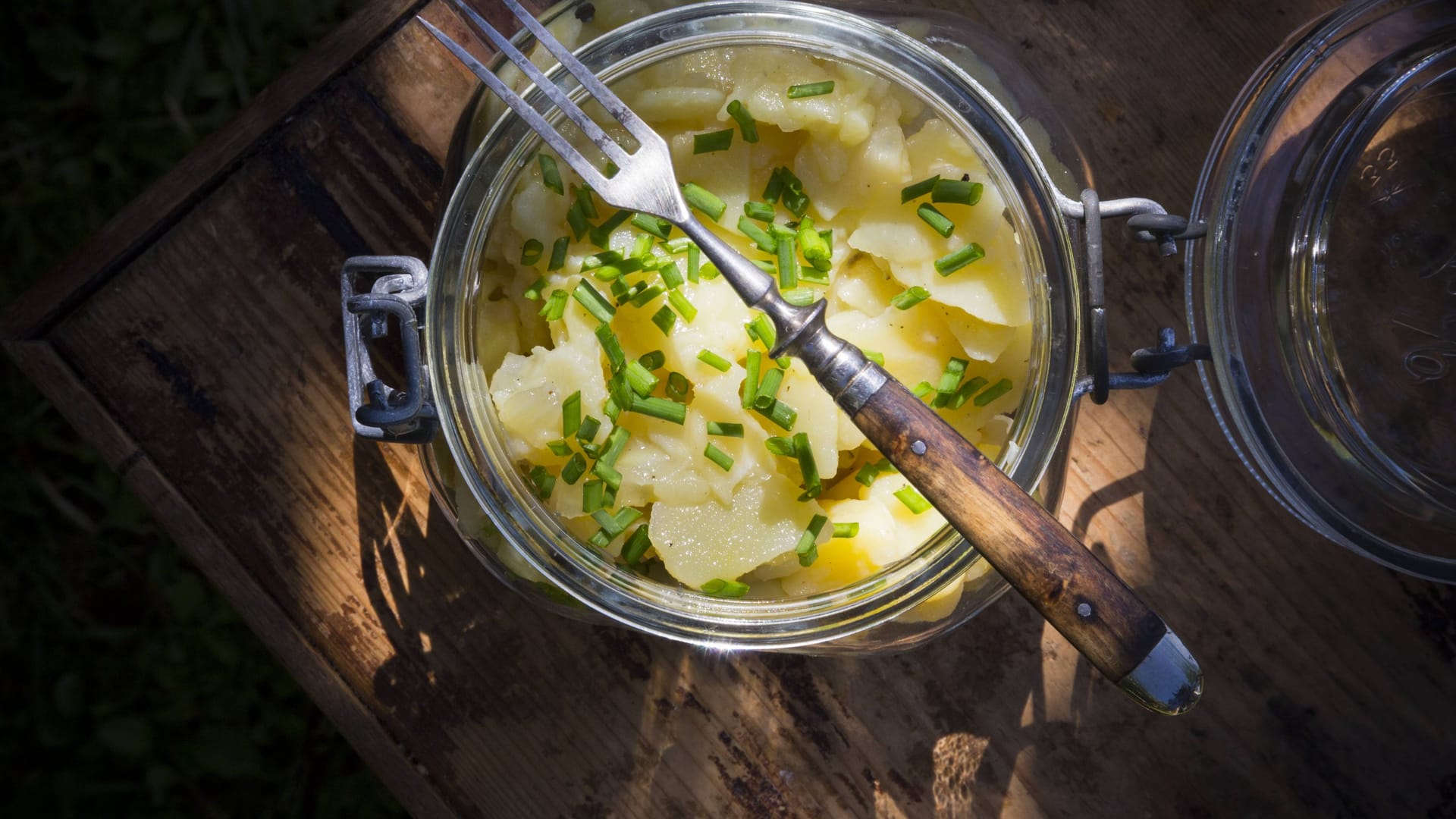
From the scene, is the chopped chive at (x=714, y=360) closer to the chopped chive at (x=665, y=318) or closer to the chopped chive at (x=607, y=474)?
the chopped chive at (x=665, y=318)

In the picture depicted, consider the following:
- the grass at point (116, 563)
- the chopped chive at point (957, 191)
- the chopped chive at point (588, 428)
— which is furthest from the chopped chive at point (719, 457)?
the grass at point (116, 563)

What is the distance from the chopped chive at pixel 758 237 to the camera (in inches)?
41.1

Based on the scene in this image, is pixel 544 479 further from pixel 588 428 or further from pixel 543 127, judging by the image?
pixel 543 127

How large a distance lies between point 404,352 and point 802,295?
433mm

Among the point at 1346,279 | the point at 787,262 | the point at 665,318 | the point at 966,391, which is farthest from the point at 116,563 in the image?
the point at 1346,279

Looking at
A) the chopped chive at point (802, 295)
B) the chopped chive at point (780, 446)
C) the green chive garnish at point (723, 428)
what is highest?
the chopped chive at point (802, 295)

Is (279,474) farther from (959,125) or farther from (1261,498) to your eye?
(1261,498)

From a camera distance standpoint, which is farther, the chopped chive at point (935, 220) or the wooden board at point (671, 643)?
the wooden board at point (671, 643)

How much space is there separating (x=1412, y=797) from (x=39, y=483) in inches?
88.7

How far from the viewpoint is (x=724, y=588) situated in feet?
3.48

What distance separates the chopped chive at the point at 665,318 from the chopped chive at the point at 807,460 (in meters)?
0.17

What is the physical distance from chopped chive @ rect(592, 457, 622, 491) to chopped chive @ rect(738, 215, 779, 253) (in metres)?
0.27

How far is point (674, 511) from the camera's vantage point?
104cm

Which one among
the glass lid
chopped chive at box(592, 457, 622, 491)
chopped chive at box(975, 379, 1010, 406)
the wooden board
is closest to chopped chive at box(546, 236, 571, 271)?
chopped chive at box(592, 457, 622, 491)
